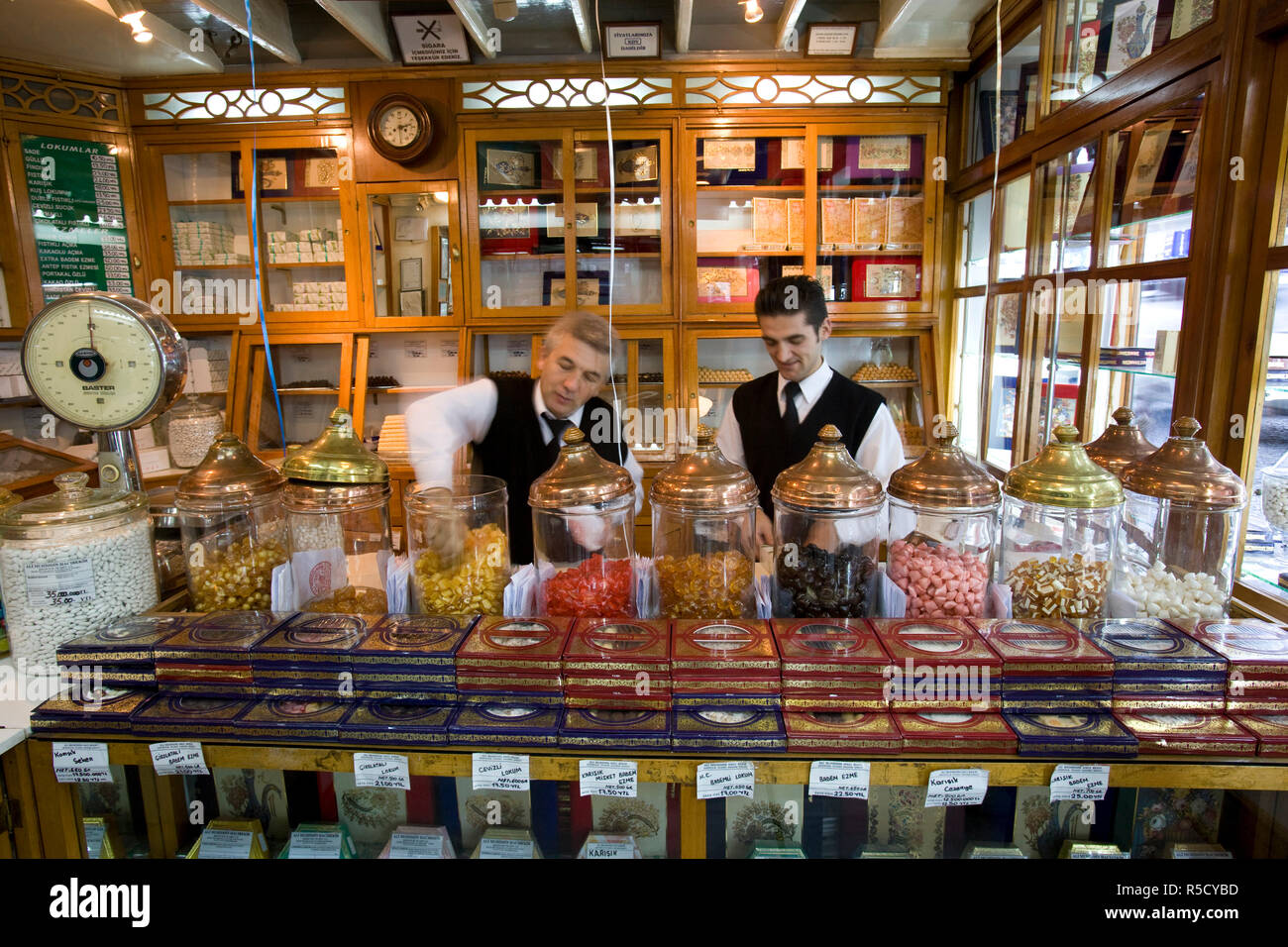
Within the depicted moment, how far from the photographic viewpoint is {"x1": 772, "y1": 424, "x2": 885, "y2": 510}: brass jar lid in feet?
3.68

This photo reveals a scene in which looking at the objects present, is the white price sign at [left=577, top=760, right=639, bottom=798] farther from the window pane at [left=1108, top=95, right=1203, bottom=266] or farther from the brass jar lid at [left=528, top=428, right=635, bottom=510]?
the window pane at [left=1108, top=95, right=1203, bottom=266]

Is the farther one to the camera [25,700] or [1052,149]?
[1052,149]

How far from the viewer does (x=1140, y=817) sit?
3.49ft

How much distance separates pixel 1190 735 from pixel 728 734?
1.96 ft

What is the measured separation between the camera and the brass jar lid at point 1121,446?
1.38 m

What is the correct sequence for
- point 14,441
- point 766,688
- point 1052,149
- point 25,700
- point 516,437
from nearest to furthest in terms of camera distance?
point 766,688
point 25,700
point 516,437
point 1052,149
point 14,441

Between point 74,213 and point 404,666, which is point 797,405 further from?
point 74,213

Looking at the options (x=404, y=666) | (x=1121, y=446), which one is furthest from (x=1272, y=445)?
(x=404, y=666)

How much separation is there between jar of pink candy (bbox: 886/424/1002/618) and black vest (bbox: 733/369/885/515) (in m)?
0.86

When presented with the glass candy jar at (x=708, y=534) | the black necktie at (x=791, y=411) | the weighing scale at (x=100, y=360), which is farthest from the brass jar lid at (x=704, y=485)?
the black necktie at (x=791, y=411)
